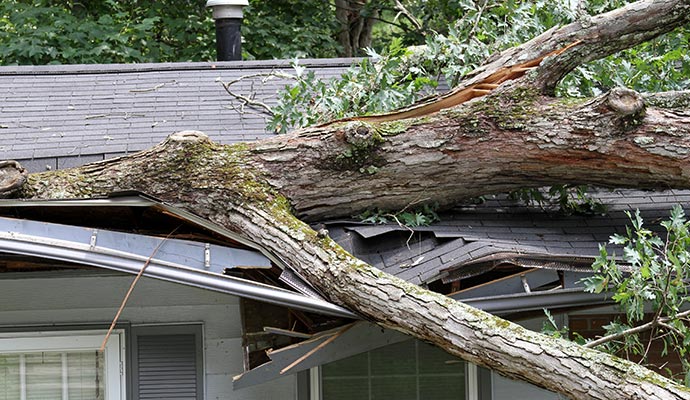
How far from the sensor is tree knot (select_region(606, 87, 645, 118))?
5.34m

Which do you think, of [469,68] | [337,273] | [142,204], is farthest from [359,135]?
[469,68]

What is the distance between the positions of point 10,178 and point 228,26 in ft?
15.8

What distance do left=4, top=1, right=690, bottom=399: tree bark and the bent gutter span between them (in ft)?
0.99

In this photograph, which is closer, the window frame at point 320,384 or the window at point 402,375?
the window frame at point 320,384

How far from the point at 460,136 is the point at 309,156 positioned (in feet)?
2.65

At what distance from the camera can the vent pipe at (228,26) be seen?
9727mm

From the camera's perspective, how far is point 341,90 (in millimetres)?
6473

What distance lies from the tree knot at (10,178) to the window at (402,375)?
7.10 ft

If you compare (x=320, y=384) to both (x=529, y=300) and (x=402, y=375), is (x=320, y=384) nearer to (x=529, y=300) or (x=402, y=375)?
(x=402, y=375)

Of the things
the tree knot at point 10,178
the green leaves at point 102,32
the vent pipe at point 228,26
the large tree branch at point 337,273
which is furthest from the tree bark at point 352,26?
the tree knot at point 10,178

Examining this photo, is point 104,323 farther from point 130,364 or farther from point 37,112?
point 37,112

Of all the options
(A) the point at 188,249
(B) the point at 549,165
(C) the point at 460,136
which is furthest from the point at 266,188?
(B) the point at 549,165

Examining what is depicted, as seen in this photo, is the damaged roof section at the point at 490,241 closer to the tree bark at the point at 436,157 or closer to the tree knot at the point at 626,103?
the tree bark at the point at 436,157

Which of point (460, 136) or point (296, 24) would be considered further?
point (296, 24)
